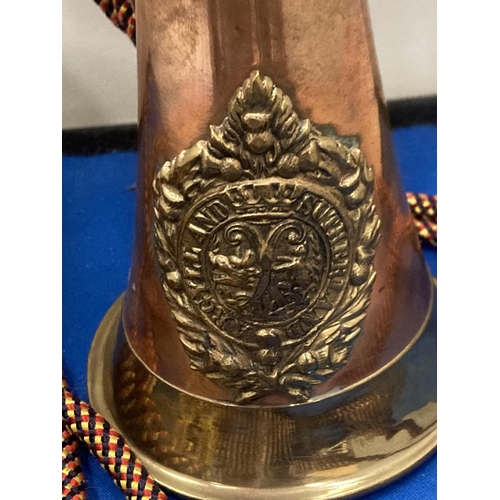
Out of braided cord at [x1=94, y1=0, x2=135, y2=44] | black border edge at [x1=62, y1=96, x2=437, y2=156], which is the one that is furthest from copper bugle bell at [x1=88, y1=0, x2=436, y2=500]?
black border edge at [x1=62, y1=96, x2=437, y2=156]

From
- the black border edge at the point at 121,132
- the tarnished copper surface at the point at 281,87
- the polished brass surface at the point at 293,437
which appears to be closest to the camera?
the tarnished copper surface at the point at 281,87

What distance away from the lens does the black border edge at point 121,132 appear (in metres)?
1.16

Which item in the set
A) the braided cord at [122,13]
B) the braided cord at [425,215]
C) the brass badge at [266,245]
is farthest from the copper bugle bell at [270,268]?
the braided cord at [425,215]

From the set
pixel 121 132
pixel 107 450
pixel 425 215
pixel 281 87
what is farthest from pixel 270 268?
pixel 121 132

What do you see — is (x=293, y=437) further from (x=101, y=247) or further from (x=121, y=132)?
(x=121, y=132)

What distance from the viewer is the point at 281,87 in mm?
509

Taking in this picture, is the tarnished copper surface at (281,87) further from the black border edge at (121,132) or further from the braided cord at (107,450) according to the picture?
the black border edge at (121,132)

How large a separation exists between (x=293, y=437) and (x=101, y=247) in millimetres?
516

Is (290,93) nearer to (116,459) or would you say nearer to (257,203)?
(257,203)

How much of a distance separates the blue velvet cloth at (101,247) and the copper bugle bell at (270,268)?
0.07m

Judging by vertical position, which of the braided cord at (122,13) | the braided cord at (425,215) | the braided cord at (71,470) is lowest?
the braided cord at (71,470)

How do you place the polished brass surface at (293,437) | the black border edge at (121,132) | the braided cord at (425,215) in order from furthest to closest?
the black border edge at (121,132) < the braided cord at (425,215) < the polished brass surface at (293,437)

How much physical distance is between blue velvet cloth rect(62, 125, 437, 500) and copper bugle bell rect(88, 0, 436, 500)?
72 mm

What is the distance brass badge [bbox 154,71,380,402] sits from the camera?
52 centimetres
